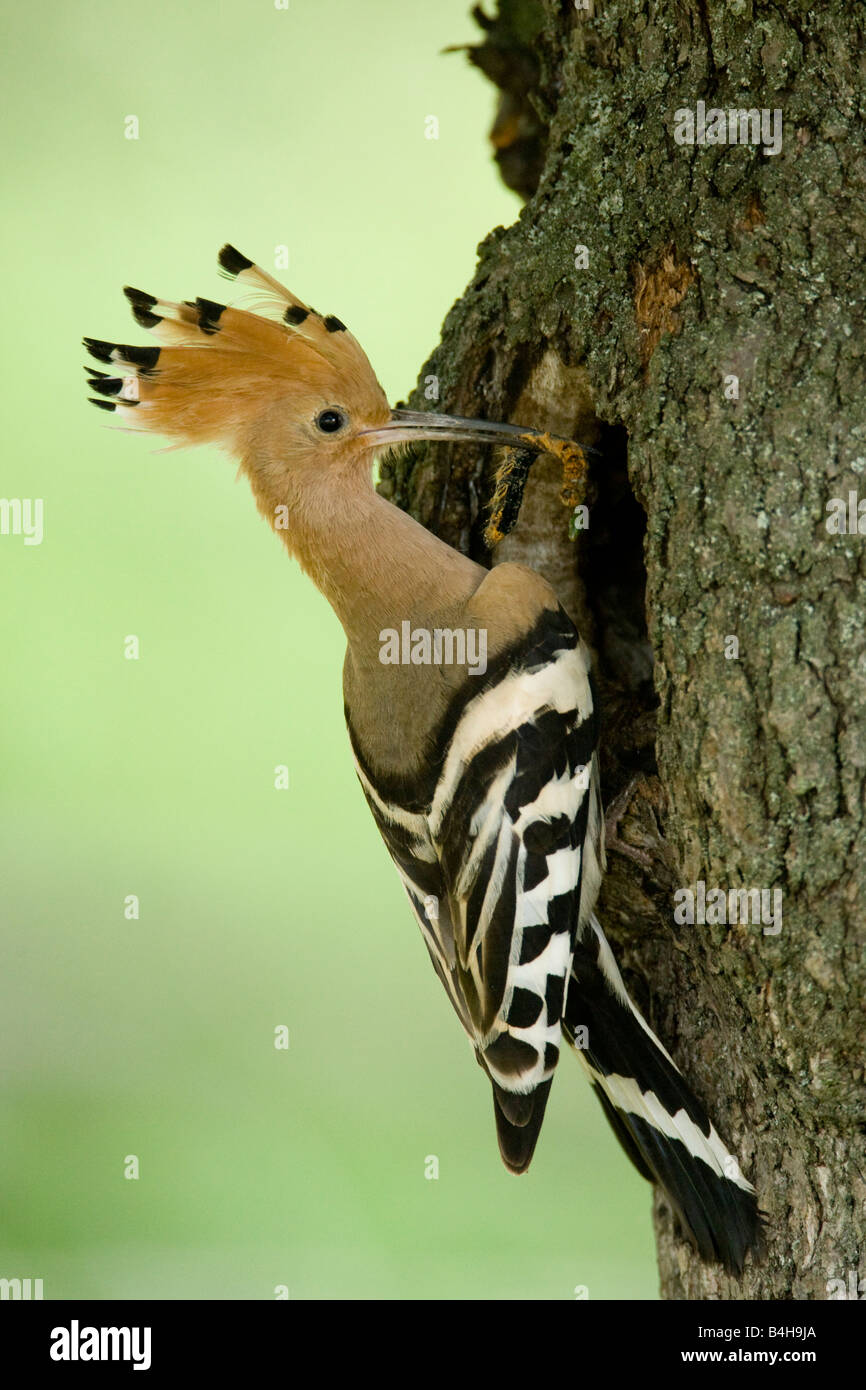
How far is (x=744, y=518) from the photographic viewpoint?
2.12 meters

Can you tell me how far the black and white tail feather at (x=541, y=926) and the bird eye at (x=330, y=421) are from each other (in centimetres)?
57

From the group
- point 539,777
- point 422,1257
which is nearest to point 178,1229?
point 422,1257

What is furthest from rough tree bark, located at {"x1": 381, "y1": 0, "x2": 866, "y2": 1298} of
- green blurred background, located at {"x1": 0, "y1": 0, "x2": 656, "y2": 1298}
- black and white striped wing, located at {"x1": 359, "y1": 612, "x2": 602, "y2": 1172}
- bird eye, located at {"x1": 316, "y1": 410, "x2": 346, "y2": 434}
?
green blurred background, located at {"x1": 0, "y1": 0, "x2": 656, "y2": 1298}

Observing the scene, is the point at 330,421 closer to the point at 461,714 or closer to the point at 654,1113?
the point at 461,714

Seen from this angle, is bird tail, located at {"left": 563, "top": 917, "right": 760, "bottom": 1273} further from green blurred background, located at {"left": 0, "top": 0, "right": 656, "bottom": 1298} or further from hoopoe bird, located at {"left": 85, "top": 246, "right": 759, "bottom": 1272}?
green blurred background, located at {"left": 0, "top": 0, "right": 656, "bottom": 1298}

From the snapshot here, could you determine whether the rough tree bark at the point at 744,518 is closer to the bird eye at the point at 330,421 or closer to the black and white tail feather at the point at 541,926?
the black and white tail feather at the point at 541,926

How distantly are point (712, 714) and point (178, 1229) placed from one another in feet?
8.78

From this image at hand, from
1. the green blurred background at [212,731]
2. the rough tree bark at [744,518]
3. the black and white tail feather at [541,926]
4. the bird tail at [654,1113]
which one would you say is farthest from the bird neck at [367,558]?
the green blurred background at [212,731]

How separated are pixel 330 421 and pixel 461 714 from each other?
0.64 metres

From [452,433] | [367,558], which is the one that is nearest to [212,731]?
[367,558]

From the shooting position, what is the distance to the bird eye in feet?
8.50
